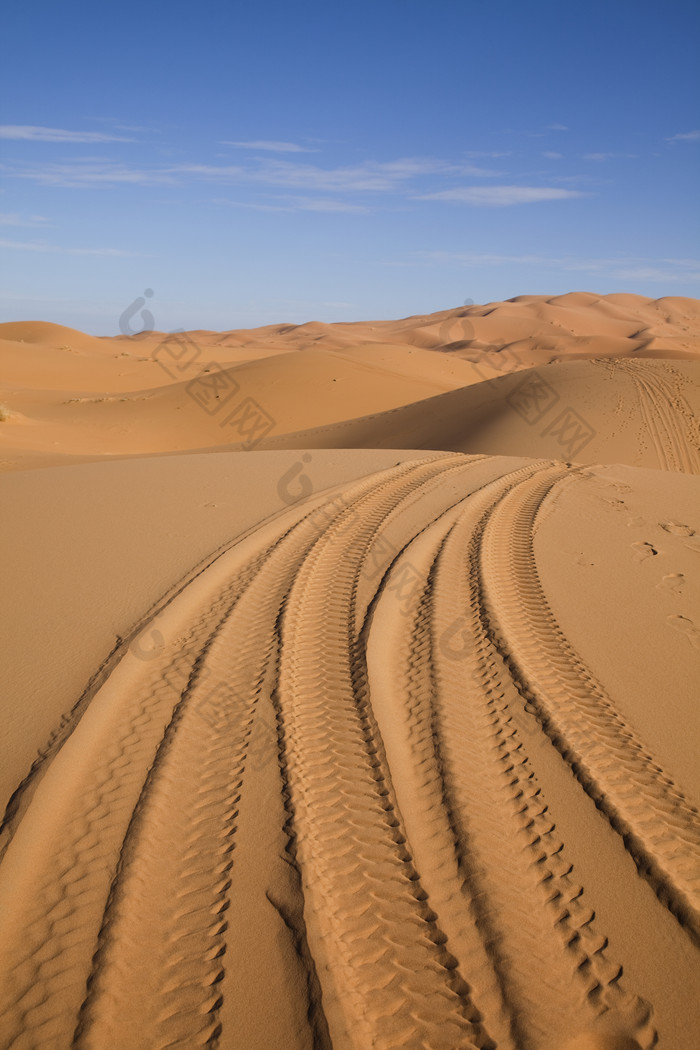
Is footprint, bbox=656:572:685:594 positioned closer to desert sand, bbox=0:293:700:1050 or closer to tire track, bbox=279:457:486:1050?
desert sand, bbox=0:293:700:1050

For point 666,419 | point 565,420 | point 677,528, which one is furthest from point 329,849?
point 666,419

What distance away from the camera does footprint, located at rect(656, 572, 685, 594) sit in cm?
509

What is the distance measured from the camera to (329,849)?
264 cm

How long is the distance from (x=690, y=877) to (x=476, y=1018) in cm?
104

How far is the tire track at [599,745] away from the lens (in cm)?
255

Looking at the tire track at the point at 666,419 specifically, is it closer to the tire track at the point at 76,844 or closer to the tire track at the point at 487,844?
the tire track at the point at 487,844

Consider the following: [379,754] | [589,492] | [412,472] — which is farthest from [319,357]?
[379,754]

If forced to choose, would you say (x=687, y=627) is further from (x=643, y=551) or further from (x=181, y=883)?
(x=181, y=883)

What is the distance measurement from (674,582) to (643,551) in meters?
0.73

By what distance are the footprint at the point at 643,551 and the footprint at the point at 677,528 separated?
1.85 ft

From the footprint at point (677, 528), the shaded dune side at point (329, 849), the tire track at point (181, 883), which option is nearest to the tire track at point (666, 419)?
the footprint at point (677, 528)

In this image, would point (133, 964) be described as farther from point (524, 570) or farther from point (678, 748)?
point (524, 570)

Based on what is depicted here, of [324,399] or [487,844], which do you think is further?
[324,399]

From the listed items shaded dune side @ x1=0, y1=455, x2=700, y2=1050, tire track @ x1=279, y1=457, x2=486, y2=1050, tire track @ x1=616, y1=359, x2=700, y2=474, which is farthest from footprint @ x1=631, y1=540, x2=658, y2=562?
tire track @ x1=616, y1=359, x2=700, y2=474
